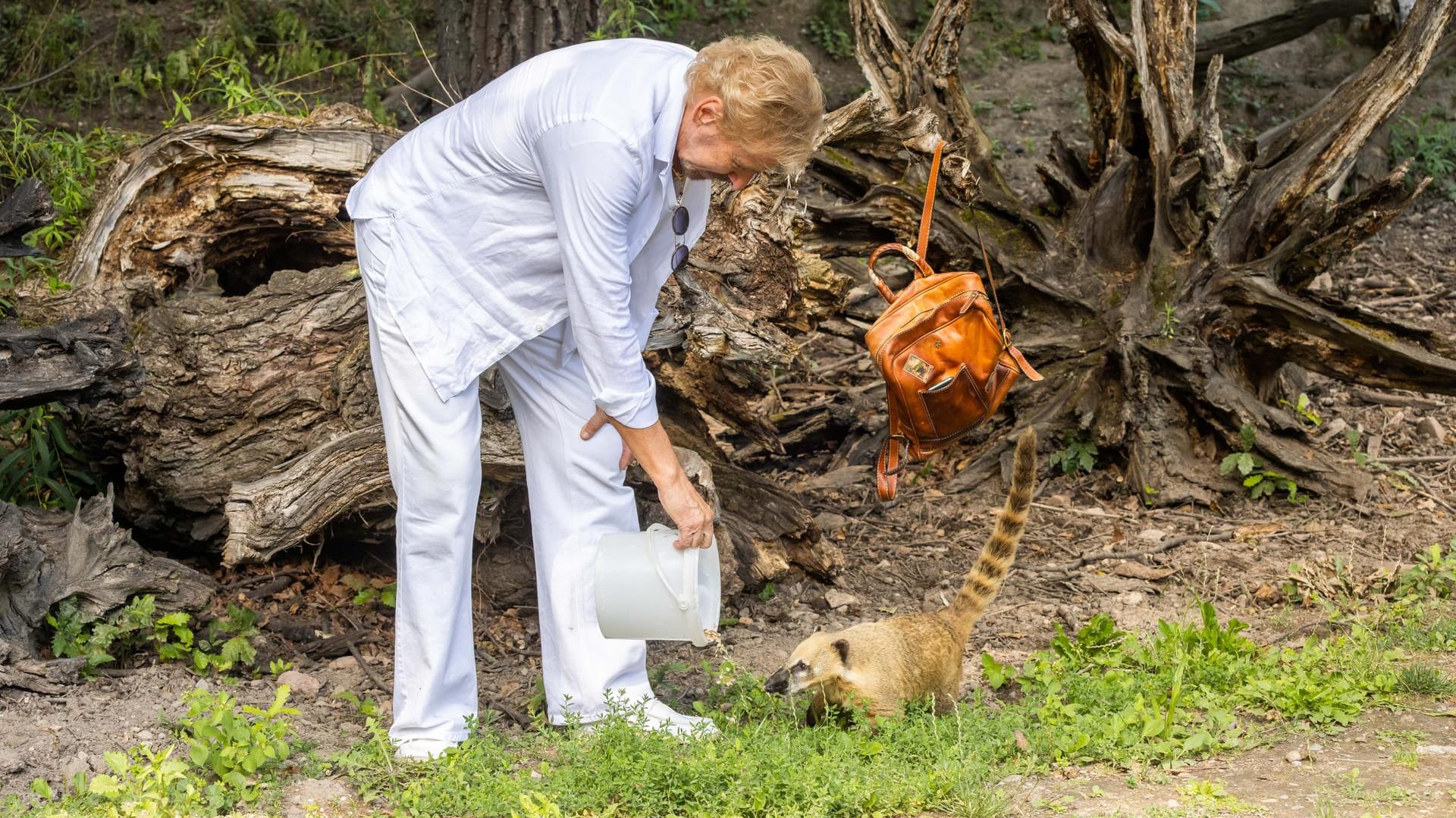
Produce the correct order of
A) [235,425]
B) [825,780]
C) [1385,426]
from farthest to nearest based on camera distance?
[1385,426]
[235,425]
[825,780]

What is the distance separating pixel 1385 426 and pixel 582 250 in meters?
5.30

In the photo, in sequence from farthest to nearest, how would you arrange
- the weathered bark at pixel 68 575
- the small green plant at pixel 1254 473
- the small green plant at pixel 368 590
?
the small green plant at pixel 1254 473 → the small green plant at pixel 368 590 → the weathered bark at pixel 68 575

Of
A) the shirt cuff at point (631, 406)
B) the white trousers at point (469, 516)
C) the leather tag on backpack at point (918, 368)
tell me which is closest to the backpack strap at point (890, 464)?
the leather tag on backpack at point (918, 368)

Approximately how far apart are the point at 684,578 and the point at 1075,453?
11.5 ft

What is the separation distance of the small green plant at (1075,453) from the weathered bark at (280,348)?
5.63 ft

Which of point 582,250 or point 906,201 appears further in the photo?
point 906,201

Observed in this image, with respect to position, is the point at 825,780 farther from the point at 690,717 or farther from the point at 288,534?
the point at 288,534

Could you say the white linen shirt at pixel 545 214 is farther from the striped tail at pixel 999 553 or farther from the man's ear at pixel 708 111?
the striped tail at pixel 999 553

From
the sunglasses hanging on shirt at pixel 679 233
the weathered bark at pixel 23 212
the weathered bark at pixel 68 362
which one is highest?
the sunglasses hanging on shirt at pixel 679 233

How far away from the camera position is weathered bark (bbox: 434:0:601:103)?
622 cm

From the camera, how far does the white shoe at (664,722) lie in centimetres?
367

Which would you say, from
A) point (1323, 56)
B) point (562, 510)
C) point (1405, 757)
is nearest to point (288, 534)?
point (562, 510)

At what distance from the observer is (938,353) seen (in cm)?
452

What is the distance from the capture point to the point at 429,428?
352 cm
